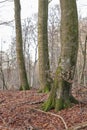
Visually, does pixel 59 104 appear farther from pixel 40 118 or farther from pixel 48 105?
pixel 40 118

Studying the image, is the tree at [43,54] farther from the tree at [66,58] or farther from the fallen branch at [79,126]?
the fallen branch at [79,126]

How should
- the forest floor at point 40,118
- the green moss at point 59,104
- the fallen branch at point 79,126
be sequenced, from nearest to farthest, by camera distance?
the fallen branch at point 79,126 < the forest floor at point 40,118 < the green moss at point 59,104

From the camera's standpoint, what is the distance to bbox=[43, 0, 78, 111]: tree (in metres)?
9.27

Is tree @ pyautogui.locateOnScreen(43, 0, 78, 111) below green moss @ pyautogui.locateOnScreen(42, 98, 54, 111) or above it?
above

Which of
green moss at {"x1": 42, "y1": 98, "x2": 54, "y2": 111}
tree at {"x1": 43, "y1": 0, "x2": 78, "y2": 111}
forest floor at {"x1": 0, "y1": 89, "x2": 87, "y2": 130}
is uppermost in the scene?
tree at {"x1": 43, "y1": 0, "x2": 78, "y2": 111}

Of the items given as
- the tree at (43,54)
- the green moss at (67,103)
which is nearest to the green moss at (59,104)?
the green moss at (67,103)

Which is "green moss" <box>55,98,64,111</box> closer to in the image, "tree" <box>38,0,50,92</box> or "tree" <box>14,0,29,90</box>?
"tree" <box>38,0,50,92</box>

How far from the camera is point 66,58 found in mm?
9273

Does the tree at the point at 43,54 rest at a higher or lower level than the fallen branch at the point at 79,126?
higher

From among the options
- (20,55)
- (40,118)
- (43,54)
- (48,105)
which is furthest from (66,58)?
(20,55)

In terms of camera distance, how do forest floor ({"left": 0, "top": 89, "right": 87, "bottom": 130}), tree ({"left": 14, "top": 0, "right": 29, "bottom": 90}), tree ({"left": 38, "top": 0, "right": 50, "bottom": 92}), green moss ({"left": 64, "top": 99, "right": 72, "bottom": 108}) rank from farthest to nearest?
tree ({"left": 14, "top": 0, "right": 29, "bottom": 90})
tree ({"left": 38, "top": 0, "right": 50, "bottom": 92})
green moss ({"left": 64, "top": 99, "right": 72, "bottom": 108})
forest floor ({"left": 0, "top": 89, "right": 87, "bottom": 130})

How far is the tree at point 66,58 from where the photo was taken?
365 inches

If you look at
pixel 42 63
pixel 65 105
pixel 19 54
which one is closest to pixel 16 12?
pixel 19 54

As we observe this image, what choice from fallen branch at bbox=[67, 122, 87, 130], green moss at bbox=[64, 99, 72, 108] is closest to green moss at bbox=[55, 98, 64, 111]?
green moss at bbox=[64, 99, 72, 108]
